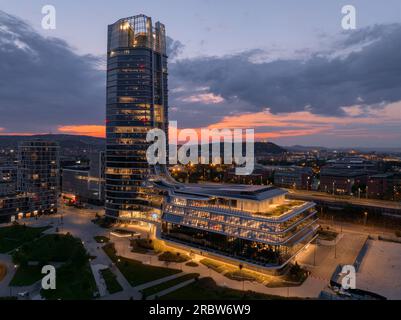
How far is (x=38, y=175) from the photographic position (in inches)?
4028

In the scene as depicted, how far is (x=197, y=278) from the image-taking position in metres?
51.0

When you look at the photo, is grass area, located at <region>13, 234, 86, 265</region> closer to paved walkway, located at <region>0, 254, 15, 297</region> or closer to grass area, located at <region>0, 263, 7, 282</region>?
paved walkway, located at <region>0, 254, 15, 297</region>

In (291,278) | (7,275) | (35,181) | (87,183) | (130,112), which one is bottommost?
(7,275)

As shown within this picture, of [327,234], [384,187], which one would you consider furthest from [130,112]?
[384,187]

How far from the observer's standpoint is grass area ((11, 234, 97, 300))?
4587 centimetres

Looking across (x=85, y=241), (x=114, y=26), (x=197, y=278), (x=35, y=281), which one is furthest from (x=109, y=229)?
(x=114, y=26)

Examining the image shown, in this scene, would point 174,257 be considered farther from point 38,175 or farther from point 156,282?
point 38,175

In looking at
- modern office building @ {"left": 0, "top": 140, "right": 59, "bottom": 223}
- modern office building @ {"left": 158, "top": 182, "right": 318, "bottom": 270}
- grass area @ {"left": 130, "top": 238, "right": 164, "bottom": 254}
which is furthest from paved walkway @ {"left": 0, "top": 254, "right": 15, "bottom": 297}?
modern office building @ {"left": 0, "top": 140, "right": 59, "bottom": 223}

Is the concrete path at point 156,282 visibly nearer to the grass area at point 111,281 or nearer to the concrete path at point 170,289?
the concrete path at point 170,289

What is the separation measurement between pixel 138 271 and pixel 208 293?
14193mm

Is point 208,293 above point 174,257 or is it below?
below

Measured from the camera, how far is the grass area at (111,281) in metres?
47.2

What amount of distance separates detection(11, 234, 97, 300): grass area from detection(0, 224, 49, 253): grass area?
1118 centimetres
